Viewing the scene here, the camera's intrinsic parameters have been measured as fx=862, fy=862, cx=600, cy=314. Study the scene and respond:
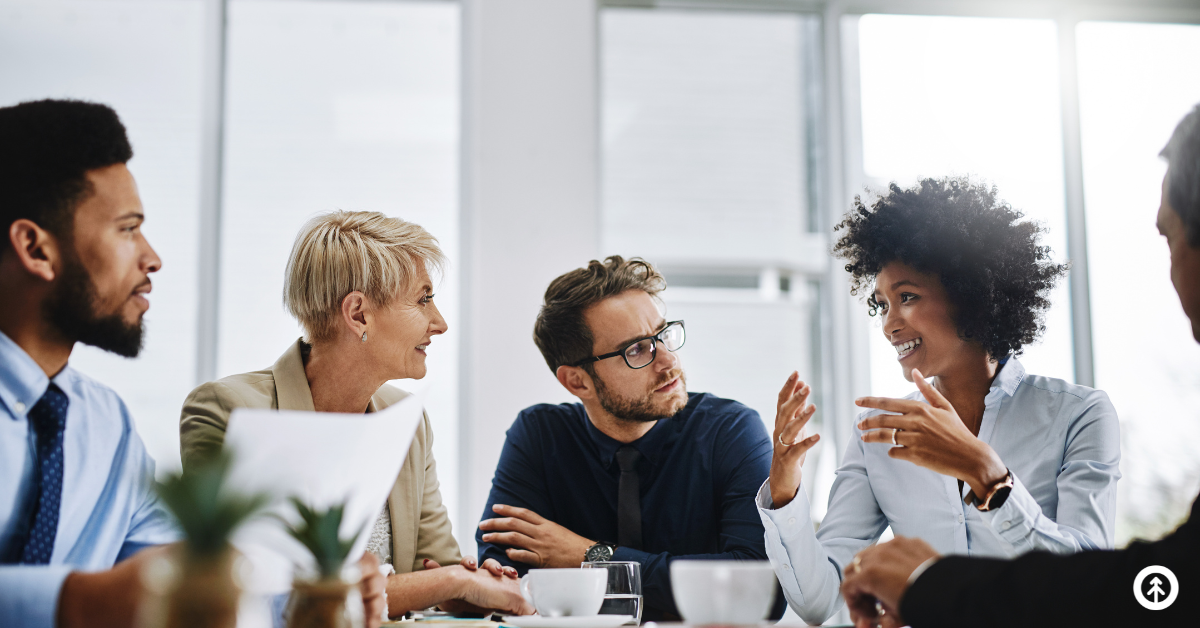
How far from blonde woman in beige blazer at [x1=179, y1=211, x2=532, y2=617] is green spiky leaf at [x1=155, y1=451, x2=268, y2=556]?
4.03ft

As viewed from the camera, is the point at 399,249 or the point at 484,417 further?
the point at 484,417

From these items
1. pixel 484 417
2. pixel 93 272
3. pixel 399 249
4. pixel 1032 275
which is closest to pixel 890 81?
pixel 1032 275

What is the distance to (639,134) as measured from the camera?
367cm

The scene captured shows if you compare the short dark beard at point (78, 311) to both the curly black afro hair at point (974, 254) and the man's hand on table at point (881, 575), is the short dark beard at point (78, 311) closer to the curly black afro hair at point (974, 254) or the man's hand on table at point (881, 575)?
the man's hand on table at point (881, 575)

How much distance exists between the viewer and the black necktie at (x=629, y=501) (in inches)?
84.7

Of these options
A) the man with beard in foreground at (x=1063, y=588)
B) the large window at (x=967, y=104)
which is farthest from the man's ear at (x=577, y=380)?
the large window at (x=967, y=104)

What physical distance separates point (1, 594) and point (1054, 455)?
→ 1.78 metres

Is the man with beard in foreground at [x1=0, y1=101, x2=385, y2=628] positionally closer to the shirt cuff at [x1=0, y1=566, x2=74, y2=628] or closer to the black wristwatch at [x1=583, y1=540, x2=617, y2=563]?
the shirt cuff at [x1=0, y1=566, x2=74, y2=628]

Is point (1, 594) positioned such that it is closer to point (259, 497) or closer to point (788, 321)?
point (259, 497)

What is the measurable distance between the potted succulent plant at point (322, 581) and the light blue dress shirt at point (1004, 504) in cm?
103

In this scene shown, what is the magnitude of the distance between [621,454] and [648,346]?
30 cm

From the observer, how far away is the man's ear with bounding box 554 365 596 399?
7.89 ft
